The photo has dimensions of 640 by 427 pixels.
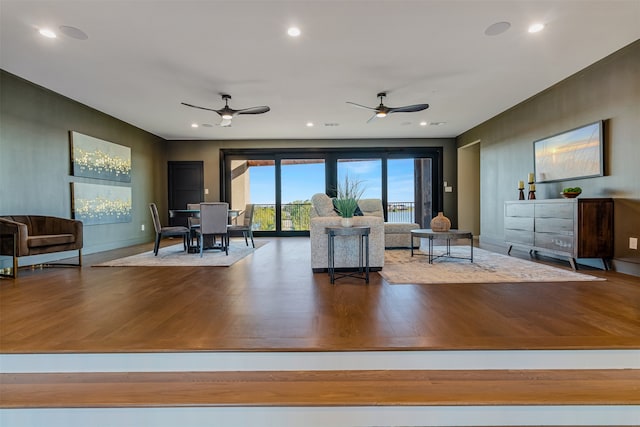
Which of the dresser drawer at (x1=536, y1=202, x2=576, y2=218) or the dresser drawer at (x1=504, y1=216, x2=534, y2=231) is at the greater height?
the dresser drawer at (x1=536, y1=202, x2=576, y2=218)

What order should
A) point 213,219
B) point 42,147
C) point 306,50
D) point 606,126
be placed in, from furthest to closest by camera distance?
point 213,219 < point 42,147 < point 606,126 < point 306,50

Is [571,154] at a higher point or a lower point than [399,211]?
higher

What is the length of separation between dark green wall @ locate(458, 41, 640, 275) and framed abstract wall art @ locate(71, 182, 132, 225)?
7690 millimetres

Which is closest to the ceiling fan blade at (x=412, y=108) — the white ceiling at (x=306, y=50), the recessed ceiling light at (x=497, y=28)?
the white ceiling at (x=306, y=50)

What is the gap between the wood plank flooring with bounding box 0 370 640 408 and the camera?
160 centimetres

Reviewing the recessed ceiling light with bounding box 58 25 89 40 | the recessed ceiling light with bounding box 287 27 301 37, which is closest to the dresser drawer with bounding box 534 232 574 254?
the recessed ceiling light with bounding box 287 27 301 37

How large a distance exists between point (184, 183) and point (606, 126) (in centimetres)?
861

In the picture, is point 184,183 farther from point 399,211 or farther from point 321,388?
point 321,388

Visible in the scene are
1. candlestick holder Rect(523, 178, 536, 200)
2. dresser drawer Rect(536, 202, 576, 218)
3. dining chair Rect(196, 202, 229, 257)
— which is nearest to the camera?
dresser drawer Rect(536, 202, 576, 218)

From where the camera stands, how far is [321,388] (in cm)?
169

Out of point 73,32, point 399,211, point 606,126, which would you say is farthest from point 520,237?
point 73,32

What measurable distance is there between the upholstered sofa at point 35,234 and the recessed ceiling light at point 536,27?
19.5 ft

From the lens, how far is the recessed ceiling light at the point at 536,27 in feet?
10.3

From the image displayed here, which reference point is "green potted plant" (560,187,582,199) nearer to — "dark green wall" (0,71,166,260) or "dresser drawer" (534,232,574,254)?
"dresser drawer" (534,232,574,254)
